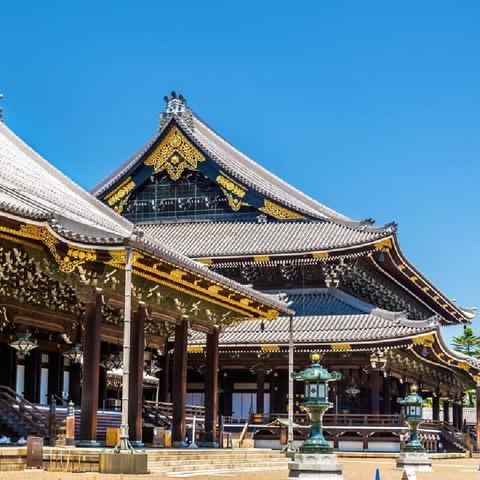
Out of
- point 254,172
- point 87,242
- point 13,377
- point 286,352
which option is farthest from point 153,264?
point 254,172

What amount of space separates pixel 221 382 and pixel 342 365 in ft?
20.5

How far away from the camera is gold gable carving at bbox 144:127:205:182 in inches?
2120

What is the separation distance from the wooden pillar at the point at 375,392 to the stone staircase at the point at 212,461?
10422 millimetres

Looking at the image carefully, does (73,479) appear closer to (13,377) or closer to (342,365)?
(13,377)

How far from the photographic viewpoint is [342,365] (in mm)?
47156

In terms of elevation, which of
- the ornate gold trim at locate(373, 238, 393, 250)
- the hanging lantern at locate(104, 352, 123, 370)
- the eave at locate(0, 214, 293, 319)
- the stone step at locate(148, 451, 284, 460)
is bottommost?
the stone step at locate(148, 451, 284, 460)

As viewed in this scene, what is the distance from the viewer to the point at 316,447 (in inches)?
892

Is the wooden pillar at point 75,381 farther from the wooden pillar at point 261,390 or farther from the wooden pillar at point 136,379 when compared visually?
the wooden pillar at point 261,390

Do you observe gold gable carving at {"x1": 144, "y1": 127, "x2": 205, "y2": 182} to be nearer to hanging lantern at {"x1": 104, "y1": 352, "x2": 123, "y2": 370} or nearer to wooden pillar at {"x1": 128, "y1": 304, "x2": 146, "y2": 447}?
hanging lantern at {"x1": 104, "y1": 352, "x2": 123, "y2": 370}

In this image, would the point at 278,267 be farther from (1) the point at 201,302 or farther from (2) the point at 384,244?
(1) the point at 201,302

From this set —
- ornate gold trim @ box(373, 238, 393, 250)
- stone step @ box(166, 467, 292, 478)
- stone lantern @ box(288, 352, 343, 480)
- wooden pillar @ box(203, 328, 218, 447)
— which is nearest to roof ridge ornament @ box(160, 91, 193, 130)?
ornate gold trim @ box(373, 238, 393, 250)

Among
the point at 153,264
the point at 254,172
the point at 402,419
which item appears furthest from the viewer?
the point at 254,172

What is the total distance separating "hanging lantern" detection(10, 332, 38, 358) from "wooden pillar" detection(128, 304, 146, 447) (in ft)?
9.86

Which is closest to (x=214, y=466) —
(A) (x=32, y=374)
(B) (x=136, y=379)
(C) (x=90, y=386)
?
(B) (x=136, y=379)
